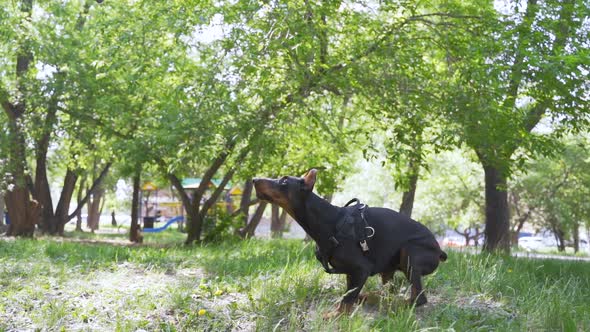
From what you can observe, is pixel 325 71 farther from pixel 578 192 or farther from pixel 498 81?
pixel 578 192

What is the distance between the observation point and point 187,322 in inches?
232

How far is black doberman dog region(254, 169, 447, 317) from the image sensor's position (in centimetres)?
561

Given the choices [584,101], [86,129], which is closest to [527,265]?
[584,101]

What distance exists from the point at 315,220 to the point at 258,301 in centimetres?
121

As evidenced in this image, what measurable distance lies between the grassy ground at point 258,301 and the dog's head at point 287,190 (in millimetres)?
1015

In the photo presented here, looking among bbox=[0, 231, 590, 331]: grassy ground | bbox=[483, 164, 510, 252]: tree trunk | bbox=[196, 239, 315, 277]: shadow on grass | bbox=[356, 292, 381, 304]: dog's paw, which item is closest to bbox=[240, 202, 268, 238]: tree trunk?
bbox=[483, 164, 510, 252]: tree trunk

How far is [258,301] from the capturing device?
6.29 metres

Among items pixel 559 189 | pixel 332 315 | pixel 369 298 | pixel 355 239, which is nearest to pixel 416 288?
pixel 369 298

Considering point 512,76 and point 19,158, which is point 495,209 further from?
point 19,158

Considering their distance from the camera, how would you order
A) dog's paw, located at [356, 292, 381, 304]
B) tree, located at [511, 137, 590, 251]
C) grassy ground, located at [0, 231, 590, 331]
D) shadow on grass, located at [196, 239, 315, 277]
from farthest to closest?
tree, located at [511, 137, 590, 251] < shadow on grass, located at [196, 239, 315, 277] < dog's paw, located at [356, 292, 381, 304] < grassy ground, located at [0, 231, 590, 331]

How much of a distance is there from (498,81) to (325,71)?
11.4 ft

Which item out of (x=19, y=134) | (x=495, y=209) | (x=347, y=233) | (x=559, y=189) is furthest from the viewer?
(x=559, y=189)

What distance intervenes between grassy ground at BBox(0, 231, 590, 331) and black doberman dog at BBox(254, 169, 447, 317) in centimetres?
35

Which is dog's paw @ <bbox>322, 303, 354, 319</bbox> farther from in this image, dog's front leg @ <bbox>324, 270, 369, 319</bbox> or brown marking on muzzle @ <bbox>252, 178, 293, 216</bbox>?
brown marking on muzzle @ <bbox>252, 178, 293, 216</bbox>
